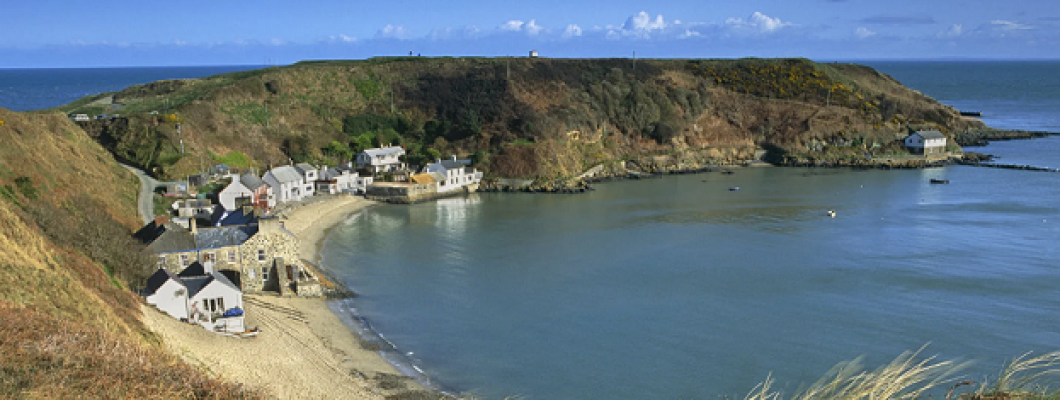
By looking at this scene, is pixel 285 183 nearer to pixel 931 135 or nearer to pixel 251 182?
pixel 251 182

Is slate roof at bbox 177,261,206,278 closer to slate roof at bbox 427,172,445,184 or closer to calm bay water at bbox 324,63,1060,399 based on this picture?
calm bay water at bbox 324,63,1060,399

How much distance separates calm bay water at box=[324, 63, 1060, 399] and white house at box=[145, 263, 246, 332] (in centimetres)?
509

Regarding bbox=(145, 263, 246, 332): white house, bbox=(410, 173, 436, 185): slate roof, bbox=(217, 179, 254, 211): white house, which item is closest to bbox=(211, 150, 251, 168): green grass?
bbox=(217, 179, 254, 211): white house

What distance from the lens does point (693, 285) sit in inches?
1248

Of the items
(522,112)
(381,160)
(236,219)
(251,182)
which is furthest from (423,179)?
(236,219)

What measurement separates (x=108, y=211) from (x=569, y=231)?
76.9 ft

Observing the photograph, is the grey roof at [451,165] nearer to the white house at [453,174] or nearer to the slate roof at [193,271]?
the white house at [453,174]

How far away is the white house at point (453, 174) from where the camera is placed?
57.2 m

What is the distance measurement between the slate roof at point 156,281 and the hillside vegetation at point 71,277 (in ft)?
2.37

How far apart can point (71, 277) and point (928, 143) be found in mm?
76931

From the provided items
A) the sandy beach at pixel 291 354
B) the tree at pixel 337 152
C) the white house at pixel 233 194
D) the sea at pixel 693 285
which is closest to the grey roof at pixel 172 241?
the sandy beach at pixel 291 354

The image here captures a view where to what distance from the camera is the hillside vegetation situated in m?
9.62

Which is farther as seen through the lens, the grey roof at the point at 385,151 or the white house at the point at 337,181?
the grey roof at the point at 385,151

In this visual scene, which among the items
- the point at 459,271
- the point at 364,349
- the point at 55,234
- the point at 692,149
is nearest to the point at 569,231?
the point at 459,271
